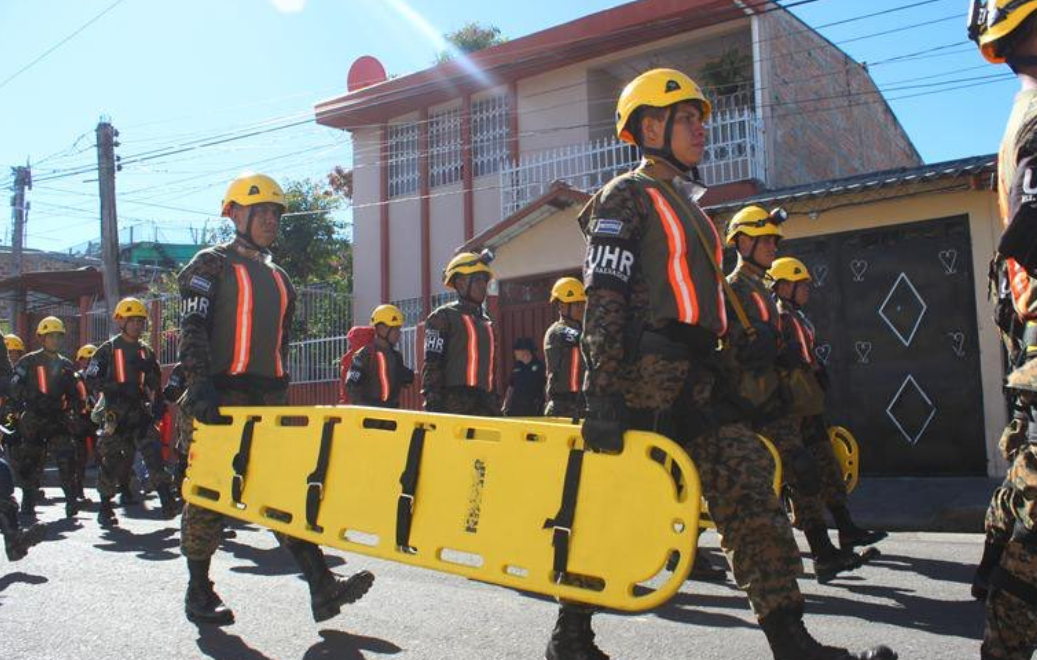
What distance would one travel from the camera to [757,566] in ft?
10.1

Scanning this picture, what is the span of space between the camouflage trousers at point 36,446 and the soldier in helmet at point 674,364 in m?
8.65

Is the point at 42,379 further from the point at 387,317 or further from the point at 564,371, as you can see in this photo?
the point at 564,371

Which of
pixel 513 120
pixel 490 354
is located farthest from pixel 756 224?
pixel 513 120

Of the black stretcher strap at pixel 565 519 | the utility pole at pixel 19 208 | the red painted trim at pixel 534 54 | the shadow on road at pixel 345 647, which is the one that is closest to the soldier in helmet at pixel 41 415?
the shadow on road at pixel 345 647

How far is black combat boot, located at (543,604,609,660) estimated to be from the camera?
3.44 m

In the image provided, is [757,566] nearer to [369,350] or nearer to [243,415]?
[243,415]

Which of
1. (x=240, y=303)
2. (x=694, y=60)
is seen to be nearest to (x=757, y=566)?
(x=240, y=303)

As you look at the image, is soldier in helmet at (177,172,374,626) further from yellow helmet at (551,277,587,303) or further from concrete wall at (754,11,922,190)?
concrete wall at (754,11,922,190)

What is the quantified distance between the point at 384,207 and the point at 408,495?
671 inches

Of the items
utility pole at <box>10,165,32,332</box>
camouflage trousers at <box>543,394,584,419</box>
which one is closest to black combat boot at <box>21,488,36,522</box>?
camouflage trousers at <box>543,394,584,419</box>

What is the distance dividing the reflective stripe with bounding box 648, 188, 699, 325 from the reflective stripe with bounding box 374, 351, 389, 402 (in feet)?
21.4

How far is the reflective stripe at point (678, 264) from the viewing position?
334 cm

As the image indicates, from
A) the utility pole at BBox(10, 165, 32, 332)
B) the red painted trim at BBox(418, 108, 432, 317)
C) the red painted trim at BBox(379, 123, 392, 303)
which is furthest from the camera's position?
the utility pole at BBox(10, 165, 32, 332)

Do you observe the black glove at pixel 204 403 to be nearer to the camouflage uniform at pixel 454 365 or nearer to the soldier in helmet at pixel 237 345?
the soldier in helmet at pixel 237 345
